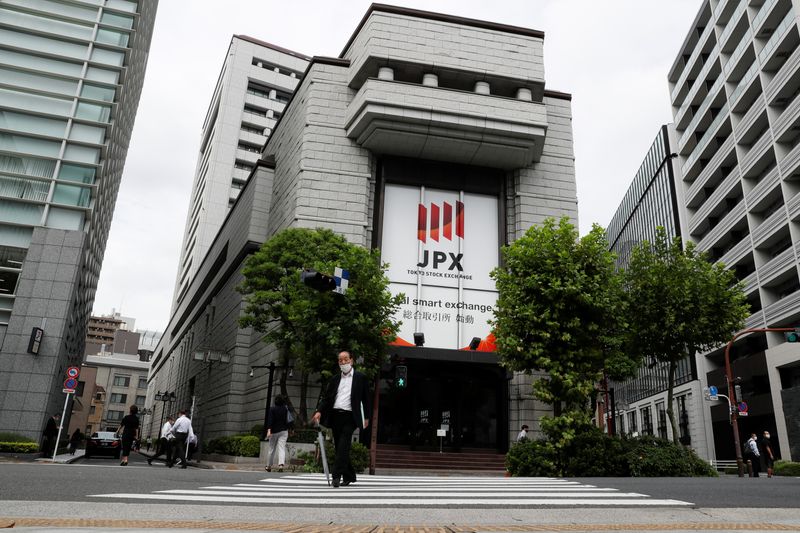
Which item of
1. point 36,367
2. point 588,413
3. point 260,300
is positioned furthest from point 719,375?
point 36,367

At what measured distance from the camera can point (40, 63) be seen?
25172 millimetres

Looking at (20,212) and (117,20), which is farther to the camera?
Answer: (117,20)

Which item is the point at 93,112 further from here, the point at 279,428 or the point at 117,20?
the point at 279,428

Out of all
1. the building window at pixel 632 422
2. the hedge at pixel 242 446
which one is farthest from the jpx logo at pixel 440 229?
the building window at pixel 632 422

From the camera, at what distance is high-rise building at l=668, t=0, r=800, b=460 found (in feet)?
113

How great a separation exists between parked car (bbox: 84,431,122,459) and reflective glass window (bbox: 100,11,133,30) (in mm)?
19032

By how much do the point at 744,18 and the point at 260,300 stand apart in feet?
134

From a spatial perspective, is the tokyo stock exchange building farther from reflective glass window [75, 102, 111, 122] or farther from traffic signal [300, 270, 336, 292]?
traffic signal [300, 270, 336, 292]

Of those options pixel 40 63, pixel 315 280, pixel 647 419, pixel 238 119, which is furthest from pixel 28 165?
pixel 647 419

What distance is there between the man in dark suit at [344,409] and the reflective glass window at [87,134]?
22.0 m

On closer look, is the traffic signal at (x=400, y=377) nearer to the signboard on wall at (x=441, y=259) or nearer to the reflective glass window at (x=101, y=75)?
the signboard on wall at (x=441, y=259)

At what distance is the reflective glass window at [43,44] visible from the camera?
2512 cm

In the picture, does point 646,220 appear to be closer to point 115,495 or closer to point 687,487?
point 687,487

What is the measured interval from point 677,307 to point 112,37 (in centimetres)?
2621
